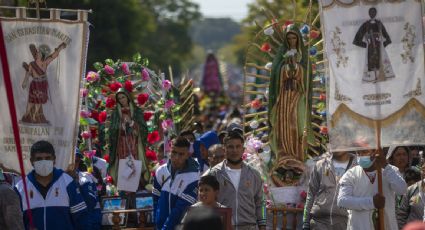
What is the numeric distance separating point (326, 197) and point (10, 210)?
3643 mm

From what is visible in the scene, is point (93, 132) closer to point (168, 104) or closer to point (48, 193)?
point (168, 104)

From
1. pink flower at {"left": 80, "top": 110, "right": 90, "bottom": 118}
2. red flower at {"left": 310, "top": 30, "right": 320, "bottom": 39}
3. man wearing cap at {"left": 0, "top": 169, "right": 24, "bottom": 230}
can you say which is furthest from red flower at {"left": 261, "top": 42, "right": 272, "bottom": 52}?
man wearing cap at {"left": 0, "top": 169, "right": 24, "bottom": 230}

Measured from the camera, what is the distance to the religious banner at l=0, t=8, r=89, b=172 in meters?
11.9

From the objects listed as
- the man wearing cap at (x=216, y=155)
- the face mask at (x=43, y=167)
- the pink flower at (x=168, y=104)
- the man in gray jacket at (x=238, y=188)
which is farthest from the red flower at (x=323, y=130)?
the face mask at (x=43, y=167)

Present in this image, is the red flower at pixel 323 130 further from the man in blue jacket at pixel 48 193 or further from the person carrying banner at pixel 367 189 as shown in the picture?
the man in blue jacket at pixel 48 193

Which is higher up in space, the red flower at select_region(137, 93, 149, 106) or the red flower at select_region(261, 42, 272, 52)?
the red flower at select_region(261, 42, 272, 52)

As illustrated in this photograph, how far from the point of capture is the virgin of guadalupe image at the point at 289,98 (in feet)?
49.9

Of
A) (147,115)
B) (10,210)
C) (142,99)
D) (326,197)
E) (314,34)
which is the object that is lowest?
(326,197)

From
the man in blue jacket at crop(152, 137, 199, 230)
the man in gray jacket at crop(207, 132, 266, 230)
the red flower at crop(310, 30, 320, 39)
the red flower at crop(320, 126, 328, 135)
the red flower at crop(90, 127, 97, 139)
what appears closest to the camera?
the man in gray jacket at crop(207, 132, 266, 230)

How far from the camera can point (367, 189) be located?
448 inches

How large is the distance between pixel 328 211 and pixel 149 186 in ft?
12.0

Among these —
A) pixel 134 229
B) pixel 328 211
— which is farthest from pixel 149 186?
pixel 328 211

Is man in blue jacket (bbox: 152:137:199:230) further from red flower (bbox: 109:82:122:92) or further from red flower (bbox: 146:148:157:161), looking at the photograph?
red flower (bbox: 109:82:122:92)

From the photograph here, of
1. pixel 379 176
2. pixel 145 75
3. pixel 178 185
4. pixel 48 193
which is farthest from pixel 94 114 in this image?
pixel 379 176
